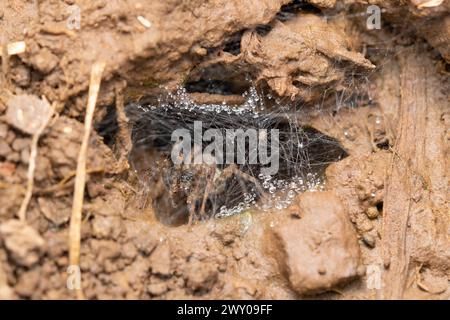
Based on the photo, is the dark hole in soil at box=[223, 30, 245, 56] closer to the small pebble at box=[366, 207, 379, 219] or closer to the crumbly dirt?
the crumbly dirt

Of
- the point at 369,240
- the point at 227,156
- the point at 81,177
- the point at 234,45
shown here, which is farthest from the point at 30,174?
the point at 369,240

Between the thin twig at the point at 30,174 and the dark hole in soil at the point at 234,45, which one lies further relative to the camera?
the dark hole in soil at the point at 234,45

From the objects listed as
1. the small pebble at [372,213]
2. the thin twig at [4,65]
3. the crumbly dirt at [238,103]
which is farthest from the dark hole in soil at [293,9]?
the thin twig at [4,65]

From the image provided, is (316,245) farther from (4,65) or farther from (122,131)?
(4,65)

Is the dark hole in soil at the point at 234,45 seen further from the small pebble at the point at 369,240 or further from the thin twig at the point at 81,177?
the small pebble at the point at 369,240

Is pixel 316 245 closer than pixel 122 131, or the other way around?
pixel 316 245

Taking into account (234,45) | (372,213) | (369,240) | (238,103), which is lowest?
(369,240)
